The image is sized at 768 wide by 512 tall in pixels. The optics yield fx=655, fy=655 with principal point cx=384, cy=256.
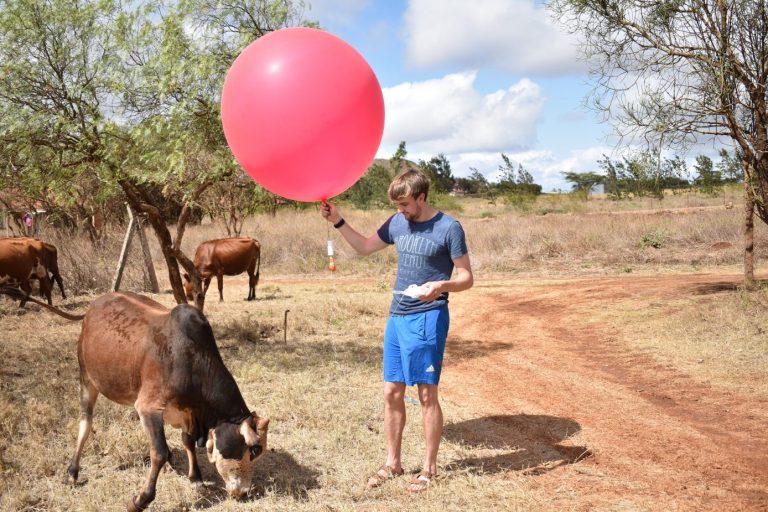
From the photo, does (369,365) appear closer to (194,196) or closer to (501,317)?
(194,196)

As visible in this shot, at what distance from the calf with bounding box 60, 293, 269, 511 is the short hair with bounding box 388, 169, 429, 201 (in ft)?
5.16

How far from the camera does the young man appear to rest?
15.0 feet

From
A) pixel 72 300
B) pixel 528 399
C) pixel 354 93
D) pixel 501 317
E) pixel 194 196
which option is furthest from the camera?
pixel 72 300

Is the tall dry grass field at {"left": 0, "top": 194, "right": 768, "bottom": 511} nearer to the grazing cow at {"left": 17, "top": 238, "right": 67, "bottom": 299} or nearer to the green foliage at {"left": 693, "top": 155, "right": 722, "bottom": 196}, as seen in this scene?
the grazing cow at {"left": 17, "top": 238, "right": 67, "bottom": 299}

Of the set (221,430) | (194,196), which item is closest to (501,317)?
(194,196)

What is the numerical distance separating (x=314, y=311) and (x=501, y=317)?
3.45 metres

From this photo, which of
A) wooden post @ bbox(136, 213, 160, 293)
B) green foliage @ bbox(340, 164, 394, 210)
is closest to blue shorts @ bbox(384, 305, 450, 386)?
wooden post @ bbox(136, 213, 160, 293)

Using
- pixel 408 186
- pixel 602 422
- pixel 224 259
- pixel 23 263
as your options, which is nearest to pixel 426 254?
pixel 408 186

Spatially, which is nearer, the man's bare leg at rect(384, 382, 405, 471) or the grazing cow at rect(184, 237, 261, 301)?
the man's bare leg at rect(384, 382, 405, 471)

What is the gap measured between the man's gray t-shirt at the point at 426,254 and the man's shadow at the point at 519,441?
4.66 feet

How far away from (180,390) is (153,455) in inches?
16.8

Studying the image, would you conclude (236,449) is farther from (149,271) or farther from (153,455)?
(149,271)

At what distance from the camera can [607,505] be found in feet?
14.2

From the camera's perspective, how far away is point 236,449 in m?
4.16
